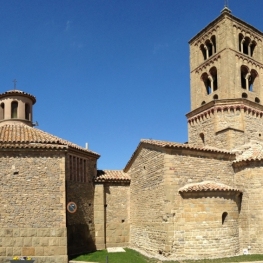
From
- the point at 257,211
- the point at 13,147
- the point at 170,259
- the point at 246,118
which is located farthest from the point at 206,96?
the point at 13,147

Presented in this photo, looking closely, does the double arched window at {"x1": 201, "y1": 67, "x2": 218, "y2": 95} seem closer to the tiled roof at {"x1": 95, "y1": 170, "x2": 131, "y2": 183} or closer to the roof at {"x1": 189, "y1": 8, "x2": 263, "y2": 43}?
the roof at {"x1": 189, "y1": 8, "x2": 263, "y2": 43}

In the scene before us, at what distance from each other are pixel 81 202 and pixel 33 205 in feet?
11.2

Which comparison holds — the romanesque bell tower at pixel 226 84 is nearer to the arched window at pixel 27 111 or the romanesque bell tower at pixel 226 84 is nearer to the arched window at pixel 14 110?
the arched window at pixel 27 111

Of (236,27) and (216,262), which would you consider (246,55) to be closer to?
(236,27)

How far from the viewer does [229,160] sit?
53.3 ft

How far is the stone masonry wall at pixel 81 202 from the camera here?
15.1 metres

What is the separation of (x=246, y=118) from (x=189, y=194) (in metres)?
7.17

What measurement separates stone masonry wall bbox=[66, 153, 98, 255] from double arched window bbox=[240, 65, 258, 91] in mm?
10633

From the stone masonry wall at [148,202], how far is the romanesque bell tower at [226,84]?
4630mm

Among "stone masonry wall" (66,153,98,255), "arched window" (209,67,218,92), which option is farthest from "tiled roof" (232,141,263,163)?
"stone masonry wall" (66,153,98,255)

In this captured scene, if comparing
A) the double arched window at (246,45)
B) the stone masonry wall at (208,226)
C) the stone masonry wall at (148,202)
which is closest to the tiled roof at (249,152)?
the stone masonry wall at (208,226)

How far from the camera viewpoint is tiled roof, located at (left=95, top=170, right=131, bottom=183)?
17297 mm

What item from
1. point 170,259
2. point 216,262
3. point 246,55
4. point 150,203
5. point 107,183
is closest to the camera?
point 216,262

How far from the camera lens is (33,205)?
508 inches
